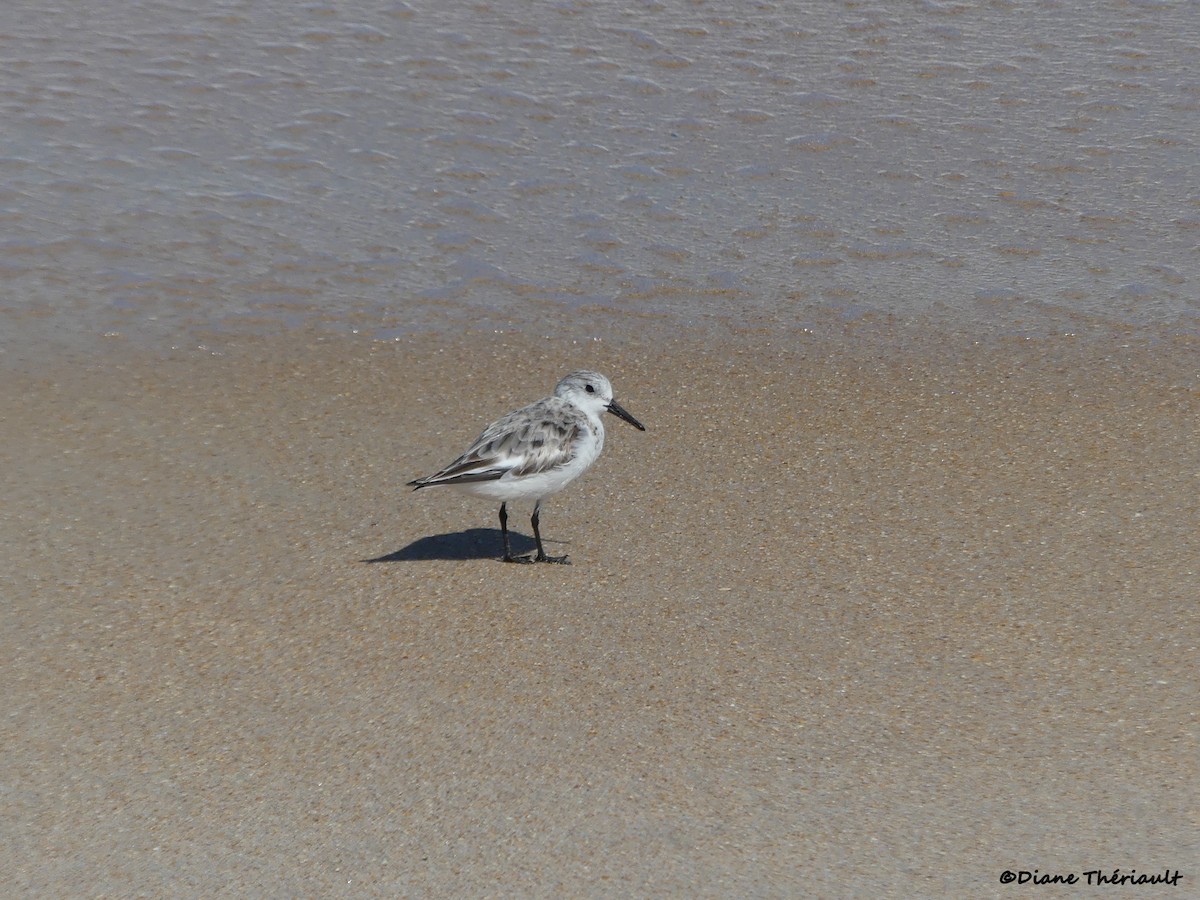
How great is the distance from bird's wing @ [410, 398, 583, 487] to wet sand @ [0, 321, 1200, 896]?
36 cm

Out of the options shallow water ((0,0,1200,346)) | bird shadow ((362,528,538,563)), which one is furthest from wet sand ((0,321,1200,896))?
shallow water ((0,0,1200,346))

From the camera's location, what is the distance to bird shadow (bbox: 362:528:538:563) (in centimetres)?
591

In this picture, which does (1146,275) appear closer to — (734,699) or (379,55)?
(734,699)

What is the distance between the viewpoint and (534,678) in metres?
5.03

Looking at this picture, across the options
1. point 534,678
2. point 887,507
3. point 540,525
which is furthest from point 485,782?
point 887,507

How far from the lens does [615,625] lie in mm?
5375

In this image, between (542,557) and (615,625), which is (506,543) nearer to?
(542,557)

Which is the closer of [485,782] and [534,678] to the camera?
[485,782]

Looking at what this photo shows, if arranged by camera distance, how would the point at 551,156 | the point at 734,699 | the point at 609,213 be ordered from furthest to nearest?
the point at 551,156, the point at 609,213, the point at 734,699

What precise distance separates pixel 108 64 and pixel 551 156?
328 centimetres

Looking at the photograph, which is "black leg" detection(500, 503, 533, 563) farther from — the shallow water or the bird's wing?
the shallow water

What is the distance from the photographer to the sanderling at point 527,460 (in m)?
5.83

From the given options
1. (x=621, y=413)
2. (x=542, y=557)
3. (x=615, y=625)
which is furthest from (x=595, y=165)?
(x=615, y=625)

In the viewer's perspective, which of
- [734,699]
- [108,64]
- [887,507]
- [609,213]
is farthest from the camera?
[108,64]
